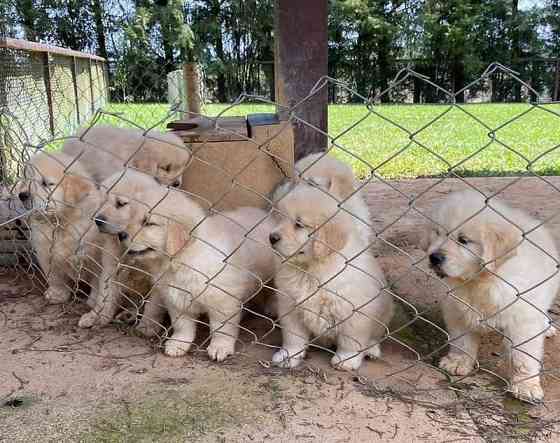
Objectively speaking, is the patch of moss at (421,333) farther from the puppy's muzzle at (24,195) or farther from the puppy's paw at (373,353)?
the puppy's muzzle at (24,195)

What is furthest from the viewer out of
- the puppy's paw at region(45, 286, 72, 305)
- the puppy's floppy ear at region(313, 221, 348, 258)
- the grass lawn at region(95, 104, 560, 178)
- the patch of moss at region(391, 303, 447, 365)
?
the grass lawn at region(95, 104, 560, 178)

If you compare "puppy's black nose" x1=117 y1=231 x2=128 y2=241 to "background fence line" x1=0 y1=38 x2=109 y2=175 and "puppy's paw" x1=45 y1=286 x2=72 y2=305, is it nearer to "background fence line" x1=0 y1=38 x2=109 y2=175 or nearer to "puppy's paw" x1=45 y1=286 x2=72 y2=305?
"puppy's paw" x1=45 y1=286 x2=72 y2=305

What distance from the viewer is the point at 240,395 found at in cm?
244

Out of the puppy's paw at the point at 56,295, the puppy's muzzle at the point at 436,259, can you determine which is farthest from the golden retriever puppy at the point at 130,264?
the puppy's muzzle at the point at 436,259

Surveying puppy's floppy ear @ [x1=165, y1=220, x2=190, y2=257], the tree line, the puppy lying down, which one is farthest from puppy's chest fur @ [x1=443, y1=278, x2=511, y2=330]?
the tree line

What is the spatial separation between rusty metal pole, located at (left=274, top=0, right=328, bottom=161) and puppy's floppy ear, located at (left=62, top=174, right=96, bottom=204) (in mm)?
2162

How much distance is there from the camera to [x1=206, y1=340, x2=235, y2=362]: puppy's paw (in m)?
2.76

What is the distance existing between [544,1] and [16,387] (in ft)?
99.0

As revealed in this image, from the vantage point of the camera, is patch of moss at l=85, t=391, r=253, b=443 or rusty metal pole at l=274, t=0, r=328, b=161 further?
rusty metal pole at l=274, t=0, r=328, b=161

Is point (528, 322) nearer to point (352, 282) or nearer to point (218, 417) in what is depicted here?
point (352, 282)

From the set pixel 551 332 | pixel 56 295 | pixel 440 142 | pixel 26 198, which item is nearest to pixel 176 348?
pixel 56 295

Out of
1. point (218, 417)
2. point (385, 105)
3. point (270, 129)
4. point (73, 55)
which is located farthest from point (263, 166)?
point (385, 105)

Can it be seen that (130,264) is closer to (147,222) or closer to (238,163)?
(147,222)

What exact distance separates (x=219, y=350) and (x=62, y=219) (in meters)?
1.19
